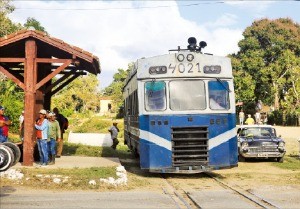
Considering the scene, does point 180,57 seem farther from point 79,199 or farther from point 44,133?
point 79,199

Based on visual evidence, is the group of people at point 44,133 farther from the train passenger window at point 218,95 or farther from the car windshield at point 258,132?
the car windshield at point 258,132

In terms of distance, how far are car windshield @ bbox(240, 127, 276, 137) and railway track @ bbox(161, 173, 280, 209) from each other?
7.49 metres

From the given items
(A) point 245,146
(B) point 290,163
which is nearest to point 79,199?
(A) point 245,146

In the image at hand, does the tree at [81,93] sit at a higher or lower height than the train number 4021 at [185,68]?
higher

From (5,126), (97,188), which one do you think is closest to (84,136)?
(5,126)

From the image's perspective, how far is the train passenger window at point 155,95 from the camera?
13.1 m

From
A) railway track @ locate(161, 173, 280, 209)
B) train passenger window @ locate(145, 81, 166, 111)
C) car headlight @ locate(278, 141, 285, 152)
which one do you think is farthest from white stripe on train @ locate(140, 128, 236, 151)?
car headlight @ locate(278, 141, 285, 152)

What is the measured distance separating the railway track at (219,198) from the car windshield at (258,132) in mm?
7493

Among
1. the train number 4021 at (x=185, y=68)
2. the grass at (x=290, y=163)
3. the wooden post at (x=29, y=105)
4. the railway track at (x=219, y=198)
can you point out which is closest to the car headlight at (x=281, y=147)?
the grass at (x=290, y=163)

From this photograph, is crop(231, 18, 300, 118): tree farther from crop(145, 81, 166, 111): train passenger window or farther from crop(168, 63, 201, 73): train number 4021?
crop(145, 81, 166, 111): train passenger window

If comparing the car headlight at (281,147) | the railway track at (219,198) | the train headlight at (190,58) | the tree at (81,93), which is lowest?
the railway track at (219,198)

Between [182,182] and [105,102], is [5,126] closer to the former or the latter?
[182,182]

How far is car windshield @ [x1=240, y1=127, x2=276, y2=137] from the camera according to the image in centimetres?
1898

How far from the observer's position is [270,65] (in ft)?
179
